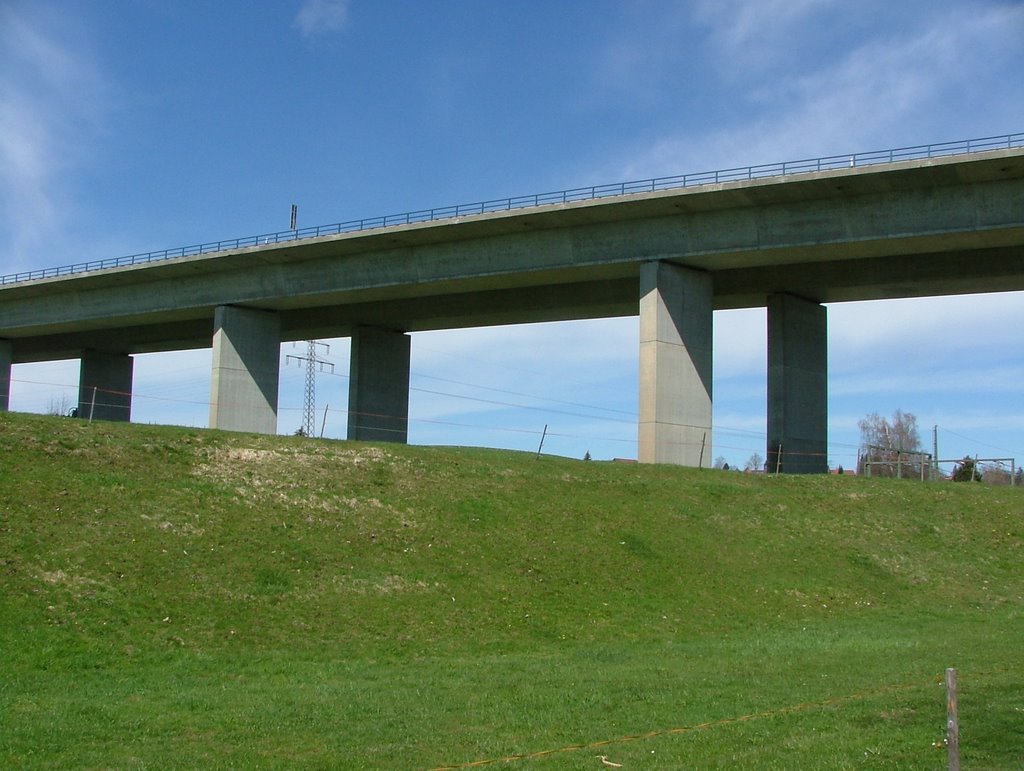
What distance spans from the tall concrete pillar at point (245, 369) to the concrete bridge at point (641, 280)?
9cm

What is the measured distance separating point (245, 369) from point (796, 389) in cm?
2828

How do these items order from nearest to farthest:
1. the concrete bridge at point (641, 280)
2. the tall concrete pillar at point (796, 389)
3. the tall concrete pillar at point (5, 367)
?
the concrete bridge at point (641, 280)
the tall concrete pillar at point (796, 389)
the tall concrete pillar at point (5, 367)

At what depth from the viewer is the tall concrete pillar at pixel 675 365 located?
144 feet

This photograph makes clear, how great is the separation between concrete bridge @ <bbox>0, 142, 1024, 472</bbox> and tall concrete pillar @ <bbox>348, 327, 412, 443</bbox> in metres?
0.11

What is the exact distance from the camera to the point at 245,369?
5650cm

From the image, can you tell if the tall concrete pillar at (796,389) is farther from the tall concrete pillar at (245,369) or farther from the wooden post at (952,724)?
the wooden post at (952,724)

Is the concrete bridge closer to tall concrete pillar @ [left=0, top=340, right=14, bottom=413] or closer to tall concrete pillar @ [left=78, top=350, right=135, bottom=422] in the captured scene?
tall concrete pillar @ [left=0, top=340, right=14, bottom=413]

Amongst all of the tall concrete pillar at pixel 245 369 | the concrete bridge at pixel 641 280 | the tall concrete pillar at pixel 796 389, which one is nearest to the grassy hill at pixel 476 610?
the tall concrete pillar at pixel 796 389

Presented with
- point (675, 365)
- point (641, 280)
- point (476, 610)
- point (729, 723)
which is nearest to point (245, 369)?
point (641, 280)

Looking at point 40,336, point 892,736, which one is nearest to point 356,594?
point 892,736

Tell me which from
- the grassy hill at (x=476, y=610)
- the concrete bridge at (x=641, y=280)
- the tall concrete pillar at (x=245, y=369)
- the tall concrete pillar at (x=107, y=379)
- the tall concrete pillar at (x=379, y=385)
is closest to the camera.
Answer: the grassy hill at (x=476, y=610)

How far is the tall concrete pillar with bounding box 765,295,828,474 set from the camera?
155ft

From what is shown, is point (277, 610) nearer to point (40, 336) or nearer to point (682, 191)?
point (682, 191)

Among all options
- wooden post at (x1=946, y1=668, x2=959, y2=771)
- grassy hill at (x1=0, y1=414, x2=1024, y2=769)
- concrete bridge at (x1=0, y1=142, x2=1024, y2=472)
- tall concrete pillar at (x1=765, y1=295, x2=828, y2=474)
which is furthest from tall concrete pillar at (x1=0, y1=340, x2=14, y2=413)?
wooden post at (x1=946, y1=668, x2=959, y2=771)
